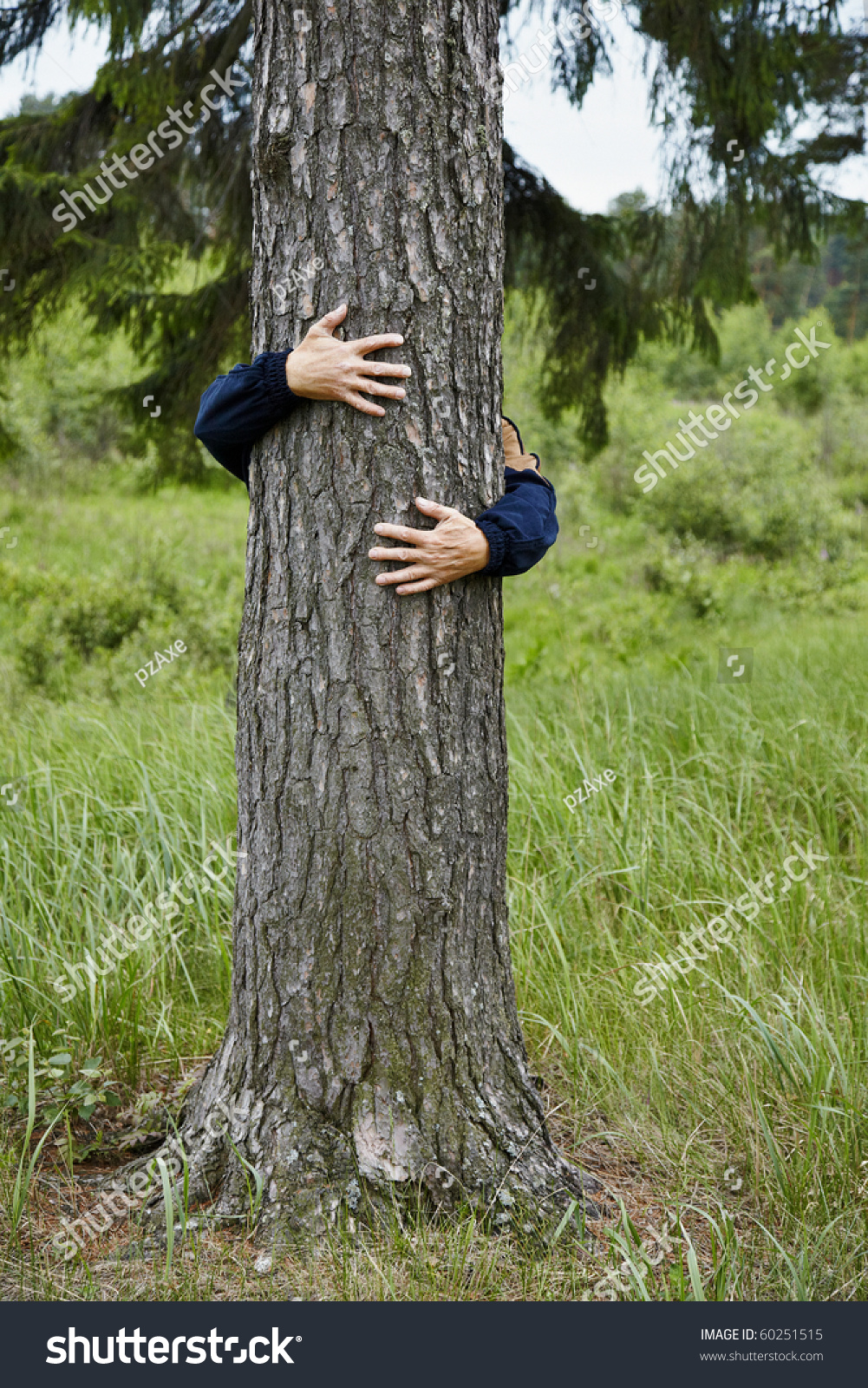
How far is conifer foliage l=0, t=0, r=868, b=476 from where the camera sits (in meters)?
4.25

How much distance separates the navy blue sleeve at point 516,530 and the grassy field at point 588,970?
1205mm

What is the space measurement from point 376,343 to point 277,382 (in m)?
0.21

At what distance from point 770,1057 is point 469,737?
1089mm

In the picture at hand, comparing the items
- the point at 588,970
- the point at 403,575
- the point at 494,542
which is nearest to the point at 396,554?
the point at 403,575

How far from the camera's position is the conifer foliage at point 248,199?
425 centimetres

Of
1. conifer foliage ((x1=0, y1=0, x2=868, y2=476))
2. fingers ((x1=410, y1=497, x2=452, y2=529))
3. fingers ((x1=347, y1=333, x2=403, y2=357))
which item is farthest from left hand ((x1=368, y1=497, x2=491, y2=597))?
conifer foliage ((x1=0, y1=0, x2=868, y2=476))

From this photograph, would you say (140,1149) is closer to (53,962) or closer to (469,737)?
(53,962)

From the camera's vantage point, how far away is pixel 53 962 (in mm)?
2715

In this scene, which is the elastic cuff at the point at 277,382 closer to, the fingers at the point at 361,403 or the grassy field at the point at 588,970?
the fingers at the point at 361,403

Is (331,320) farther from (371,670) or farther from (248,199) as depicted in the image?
(248,199)

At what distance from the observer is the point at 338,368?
175 centimetres

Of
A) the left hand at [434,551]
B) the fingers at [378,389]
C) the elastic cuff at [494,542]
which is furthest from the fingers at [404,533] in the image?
the fingers at [378,389]

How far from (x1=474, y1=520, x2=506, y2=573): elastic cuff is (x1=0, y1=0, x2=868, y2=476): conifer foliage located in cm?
328
